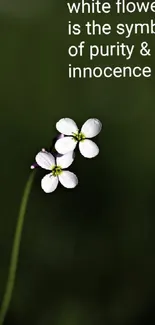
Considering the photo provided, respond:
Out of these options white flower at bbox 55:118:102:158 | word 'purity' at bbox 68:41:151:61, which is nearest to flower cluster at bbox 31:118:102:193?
white flower at bbox 55:118:102:158

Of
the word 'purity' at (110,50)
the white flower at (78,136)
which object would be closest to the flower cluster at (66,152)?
the white flower at (78,136)

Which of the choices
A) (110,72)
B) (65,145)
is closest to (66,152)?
(65,145)

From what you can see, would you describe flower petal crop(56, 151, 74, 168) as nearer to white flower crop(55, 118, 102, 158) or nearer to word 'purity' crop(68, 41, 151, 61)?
white flower crop(55, 118, 102, 158)

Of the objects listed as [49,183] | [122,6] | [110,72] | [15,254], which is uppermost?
[122,6]

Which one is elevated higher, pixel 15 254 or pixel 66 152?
pixel 66 152

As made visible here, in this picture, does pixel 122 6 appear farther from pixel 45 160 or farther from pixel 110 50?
pixel 45 160

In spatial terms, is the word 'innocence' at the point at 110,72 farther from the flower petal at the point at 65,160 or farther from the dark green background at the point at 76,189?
the flower petal at the point at 65,160

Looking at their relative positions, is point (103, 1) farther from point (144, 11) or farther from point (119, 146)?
point (119, 146)
